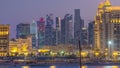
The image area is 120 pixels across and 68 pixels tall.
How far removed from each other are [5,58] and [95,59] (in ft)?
95.6

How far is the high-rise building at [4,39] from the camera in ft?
591

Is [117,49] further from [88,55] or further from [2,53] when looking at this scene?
[2,53]

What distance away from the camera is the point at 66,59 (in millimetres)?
184125

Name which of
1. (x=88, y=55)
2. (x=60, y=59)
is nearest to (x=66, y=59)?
(x=60, y=59)

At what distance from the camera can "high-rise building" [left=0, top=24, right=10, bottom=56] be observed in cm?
18025

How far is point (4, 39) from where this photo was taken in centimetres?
18112

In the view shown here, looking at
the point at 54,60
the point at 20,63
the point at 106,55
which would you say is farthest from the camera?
the point at 106,55

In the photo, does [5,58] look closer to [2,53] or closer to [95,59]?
[2,53]

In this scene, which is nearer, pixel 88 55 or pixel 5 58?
pixel 5 58

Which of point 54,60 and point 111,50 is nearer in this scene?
point 54,60

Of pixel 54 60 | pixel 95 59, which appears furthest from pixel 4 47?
pixel 95 59

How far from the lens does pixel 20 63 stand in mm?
166375

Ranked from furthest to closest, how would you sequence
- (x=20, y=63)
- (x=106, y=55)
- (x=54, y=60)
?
1. (x=106, y=55)
2. (x=54, y=60)
3. (x=20, y=63)

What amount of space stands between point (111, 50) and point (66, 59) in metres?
19.5
